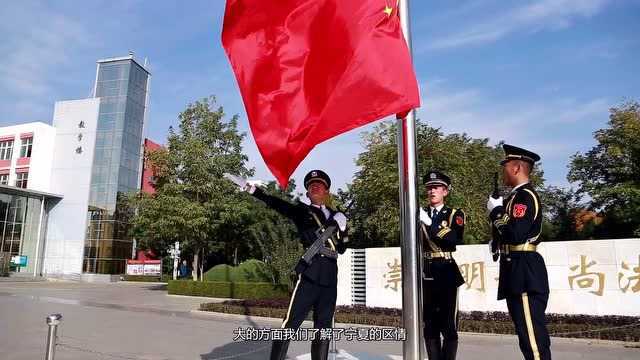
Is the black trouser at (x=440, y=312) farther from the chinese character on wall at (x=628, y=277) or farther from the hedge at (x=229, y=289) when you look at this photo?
the hedge at (x=229, y=289)

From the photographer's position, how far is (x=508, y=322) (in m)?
9.61

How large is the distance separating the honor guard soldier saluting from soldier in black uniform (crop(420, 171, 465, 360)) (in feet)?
2.49

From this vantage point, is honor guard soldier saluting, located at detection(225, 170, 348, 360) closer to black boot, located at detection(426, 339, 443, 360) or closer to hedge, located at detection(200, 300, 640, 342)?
black boot, located at detection(426, 339, 443, 360)

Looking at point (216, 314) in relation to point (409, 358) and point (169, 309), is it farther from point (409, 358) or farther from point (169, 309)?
point (409, 358)

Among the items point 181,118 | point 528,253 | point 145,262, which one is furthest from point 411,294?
point 145,262

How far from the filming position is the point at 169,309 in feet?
47.8

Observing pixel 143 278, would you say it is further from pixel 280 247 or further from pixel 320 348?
pixel 320 348

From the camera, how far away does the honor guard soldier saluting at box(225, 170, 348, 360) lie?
4.09 meters

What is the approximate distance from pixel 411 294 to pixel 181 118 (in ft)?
68.8

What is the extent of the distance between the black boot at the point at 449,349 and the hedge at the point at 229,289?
41.5ft

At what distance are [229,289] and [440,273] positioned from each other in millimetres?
15595

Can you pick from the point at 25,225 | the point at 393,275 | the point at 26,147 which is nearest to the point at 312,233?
the point at 393,275

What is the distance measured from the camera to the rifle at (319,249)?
13.6 ft

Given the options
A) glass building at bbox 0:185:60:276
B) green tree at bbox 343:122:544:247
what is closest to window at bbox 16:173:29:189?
glass building at bbox 0:185:60:276
